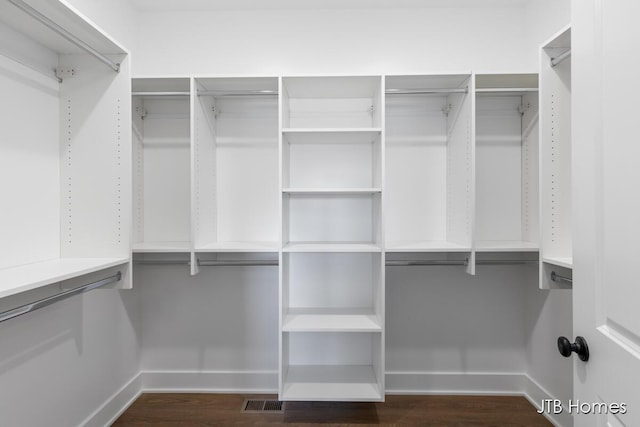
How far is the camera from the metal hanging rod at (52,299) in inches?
43.8

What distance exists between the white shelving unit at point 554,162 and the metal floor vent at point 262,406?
1689 mm

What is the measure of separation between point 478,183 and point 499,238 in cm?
40

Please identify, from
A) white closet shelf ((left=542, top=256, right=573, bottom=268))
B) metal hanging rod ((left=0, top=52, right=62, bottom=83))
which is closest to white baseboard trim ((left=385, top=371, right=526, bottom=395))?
white closet shelf ((left=542, top=256, right=573, bottom=268))

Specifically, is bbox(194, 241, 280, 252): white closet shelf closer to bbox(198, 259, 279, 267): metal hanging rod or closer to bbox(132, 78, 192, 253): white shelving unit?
bbox(198, 259, 279, 267): metal hanging rod

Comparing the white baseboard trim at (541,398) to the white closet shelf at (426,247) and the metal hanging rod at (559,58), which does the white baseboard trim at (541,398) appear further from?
the metal hanging rod at (559,58)

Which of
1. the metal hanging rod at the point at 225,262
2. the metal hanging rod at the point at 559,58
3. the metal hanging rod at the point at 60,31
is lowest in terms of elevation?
the metal hanging rod at the point at 225,262

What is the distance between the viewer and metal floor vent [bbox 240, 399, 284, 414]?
7.07 feet

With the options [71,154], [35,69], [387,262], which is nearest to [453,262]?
[387,262]

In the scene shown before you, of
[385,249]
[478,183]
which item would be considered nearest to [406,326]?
[385,249]

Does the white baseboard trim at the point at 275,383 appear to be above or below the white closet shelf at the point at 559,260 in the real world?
below

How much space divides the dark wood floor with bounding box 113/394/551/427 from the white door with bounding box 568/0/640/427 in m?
1.31

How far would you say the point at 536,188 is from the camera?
2.25m

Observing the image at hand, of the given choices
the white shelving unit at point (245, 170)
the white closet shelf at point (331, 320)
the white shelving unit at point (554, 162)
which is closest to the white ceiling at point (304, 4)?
the white shelving unit at point (245, 170)

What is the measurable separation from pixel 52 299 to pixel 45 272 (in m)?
0.11
